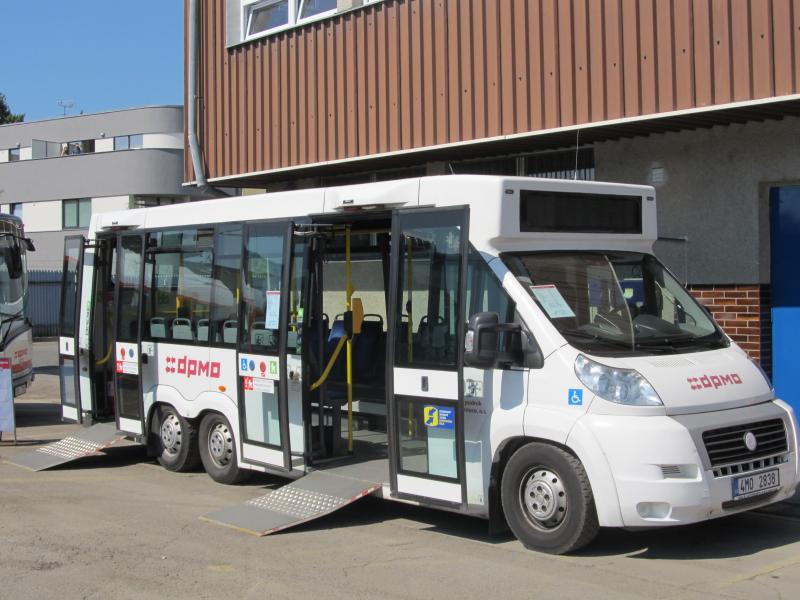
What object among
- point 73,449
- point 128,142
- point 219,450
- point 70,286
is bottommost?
point 73,449

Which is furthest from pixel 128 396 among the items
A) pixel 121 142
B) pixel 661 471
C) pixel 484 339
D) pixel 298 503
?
pixel 121 142

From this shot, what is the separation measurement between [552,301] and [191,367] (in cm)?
435

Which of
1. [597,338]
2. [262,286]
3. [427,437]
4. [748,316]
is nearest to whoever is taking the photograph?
[597,338]

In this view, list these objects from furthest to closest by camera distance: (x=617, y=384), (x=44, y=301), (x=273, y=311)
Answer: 1. (x=44, y=301)
2. (x=273, y=311)
3. (x=617, y=384)

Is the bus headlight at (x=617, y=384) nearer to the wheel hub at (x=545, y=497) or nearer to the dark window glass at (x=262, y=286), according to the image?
Answer: the wheel hub at (x=545, y=497)

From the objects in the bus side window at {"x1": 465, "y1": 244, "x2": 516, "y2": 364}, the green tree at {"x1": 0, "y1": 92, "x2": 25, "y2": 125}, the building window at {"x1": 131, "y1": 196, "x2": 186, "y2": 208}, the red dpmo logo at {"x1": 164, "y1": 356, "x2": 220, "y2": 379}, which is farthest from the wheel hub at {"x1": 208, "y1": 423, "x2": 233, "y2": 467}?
the green tree at {"x1": 0, "y1": 92, "x2": 25, "y2": 125}

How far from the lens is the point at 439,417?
7.36 m

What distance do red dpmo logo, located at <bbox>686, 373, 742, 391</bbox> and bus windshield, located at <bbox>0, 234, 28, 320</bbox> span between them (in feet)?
36.3

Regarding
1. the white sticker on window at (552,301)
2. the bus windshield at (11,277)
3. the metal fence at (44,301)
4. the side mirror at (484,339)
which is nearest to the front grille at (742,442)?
the white sticker on window at (552,301)

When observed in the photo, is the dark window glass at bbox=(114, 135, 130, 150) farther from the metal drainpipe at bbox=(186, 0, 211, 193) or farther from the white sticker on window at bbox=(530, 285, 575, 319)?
the white sticker on window at bbox=(530, 285, 575, 319)

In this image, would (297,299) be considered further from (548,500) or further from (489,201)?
(548,500)

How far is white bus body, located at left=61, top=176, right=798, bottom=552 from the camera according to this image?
646cm

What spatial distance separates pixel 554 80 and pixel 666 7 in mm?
1556

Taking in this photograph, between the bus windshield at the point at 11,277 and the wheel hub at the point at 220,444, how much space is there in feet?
20.4
